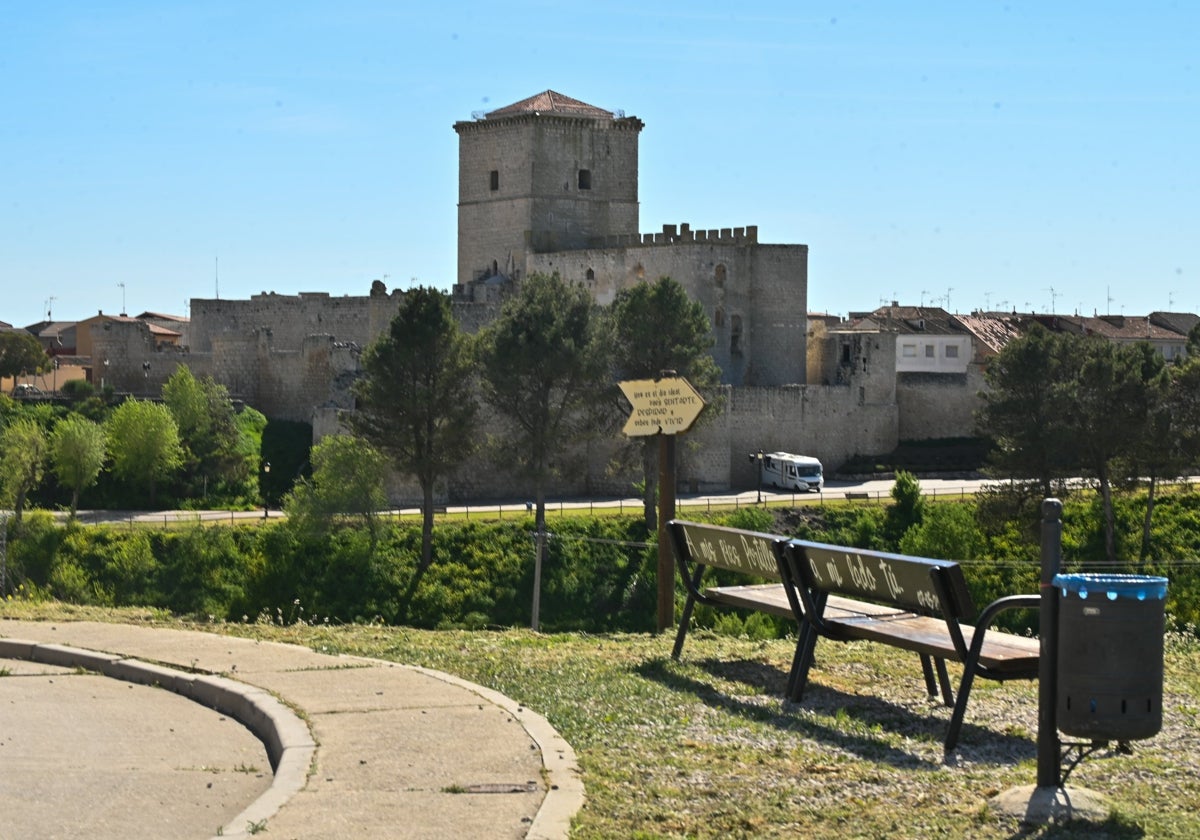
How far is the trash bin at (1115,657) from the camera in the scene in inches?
281

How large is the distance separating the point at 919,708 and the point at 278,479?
1445 inches

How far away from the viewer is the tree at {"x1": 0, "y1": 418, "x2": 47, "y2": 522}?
1570 inches

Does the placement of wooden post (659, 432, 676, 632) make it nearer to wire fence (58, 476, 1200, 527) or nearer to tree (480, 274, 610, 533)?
Result: tree (480, 274, 610, 533)

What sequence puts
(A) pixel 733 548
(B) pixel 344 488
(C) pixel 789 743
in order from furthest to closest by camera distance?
(B) pixel 344 488 → (A) pixel 733 548 → (C) pixel 789 743

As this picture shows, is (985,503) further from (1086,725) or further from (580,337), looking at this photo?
(1086,725)

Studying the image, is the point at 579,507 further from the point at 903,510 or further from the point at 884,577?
the point at 884,577

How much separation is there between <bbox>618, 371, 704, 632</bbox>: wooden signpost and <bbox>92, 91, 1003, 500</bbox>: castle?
A: 26.4 metres

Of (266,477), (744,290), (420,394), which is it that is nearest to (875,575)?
(420,394)

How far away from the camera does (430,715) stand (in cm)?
919

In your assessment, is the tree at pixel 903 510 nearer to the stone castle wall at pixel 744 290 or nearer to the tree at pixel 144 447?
the stone castle wall at pixel 744 290

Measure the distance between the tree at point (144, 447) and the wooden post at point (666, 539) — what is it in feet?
102

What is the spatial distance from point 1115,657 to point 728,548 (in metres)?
4.68

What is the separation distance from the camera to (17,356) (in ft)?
204

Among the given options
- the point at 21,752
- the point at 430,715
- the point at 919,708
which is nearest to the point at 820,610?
the point at 919,708
